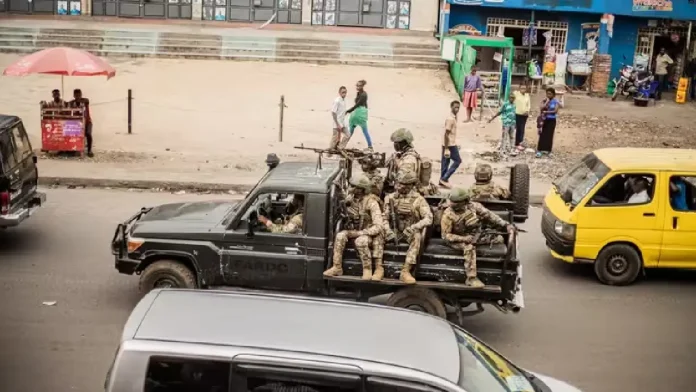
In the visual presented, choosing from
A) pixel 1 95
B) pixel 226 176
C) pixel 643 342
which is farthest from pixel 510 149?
pixel 1 95

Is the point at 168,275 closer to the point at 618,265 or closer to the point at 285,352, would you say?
the point at 285,352

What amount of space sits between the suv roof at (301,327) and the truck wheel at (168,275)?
3644 millimetres

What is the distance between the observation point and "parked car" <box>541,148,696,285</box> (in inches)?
485

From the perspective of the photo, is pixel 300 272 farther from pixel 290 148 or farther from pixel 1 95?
pixel 1 95

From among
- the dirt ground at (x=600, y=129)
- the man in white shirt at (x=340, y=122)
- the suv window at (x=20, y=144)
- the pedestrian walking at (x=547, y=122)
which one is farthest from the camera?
the dirt ground at (x=600, y=129)

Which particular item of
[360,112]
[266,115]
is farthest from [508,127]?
[266,115]

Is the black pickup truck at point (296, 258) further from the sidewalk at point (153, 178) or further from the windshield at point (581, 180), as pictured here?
the sidewalk at point (153, 178)

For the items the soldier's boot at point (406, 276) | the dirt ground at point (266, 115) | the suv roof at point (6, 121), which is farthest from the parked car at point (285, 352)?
the dirt ground at point (266, 115)

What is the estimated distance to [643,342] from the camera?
34.8ft

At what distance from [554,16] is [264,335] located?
28.2 meters

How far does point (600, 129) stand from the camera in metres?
24.6

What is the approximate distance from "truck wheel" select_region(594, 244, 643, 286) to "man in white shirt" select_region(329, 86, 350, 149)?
25.7 ft

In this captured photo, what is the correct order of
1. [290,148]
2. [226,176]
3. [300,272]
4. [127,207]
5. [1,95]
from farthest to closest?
[1,95], [290,148], [226,176], [127,207], [300,272]

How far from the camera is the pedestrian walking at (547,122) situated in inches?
792
